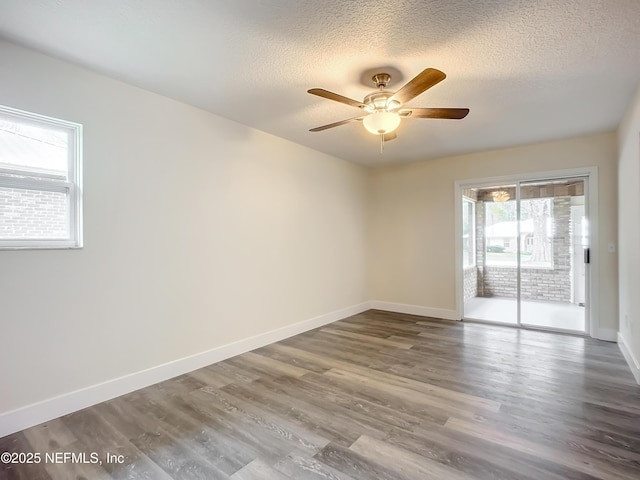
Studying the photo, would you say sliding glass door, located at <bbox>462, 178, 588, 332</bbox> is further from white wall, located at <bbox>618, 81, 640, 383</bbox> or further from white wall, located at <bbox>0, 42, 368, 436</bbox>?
white wall, located at <bbox>0, 42, 368, 436</bbox>

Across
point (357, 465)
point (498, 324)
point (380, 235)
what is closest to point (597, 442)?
point (357, 465)

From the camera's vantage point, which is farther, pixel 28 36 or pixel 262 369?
pixel 262 369

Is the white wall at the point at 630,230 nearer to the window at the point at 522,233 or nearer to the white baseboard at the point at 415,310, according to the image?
Answer: the window at the point at 522,233

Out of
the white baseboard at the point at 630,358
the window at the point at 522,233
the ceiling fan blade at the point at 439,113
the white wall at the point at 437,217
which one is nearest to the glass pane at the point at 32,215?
the ceiling fan blade at the point at 439,113

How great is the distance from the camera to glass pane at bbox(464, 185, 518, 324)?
474 cm

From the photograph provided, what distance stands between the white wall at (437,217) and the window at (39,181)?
442cm

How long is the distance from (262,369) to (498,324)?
11.3 ft

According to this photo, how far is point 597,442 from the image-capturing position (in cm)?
196

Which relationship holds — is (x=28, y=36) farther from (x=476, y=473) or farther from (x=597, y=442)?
(x=597, y=442)

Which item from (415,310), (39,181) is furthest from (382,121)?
(415,310)

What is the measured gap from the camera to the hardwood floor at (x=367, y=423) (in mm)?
1776

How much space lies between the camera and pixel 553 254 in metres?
4.45

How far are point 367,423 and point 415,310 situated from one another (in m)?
3.44

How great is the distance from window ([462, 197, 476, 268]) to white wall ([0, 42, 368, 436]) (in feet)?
8.28
